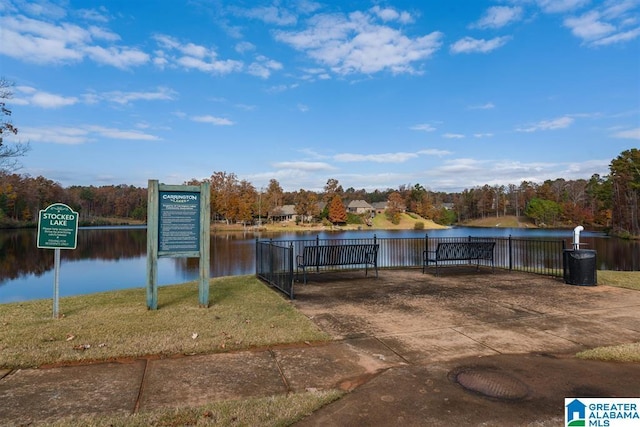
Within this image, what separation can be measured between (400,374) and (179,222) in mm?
4977

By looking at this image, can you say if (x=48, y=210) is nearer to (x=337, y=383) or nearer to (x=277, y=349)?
(x=277, y=349)

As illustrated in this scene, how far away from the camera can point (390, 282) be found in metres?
9.73

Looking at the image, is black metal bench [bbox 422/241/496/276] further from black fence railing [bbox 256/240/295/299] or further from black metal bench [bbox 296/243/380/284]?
black fence railing [bbox 256/240/295/299]

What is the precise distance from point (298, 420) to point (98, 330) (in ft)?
12.9

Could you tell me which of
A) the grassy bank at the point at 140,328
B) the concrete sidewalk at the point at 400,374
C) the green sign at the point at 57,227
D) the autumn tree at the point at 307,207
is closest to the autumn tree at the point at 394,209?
the autumn tree at the point at 307,207

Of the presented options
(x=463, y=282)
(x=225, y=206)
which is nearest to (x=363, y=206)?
(x=225, y=206)

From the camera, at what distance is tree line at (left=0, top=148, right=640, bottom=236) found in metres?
59.9

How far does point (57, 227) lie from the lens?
656 cm

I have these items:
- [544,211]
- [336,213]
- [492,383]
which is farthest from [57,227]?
[544,211]

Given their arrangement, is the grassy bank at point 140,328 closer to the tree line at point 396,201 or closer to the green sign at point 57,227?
the green sign at point 57,227

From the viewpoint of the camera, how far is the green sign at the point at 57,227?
6.45 meters

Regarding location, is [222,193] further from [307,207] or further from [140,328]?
[140,328]

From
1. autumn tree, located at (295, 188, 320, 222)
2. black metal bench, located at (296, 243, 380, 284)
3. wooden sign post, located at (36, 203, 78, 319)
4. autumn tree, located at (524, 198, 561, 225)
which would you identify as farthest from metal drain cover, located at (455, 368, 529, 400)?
autumn tree, located at (524, 198, 561, 225)

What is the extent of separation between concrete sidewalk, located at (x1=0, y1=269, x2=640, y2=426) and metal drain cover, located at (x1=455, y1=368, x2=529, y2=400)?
11 mm
